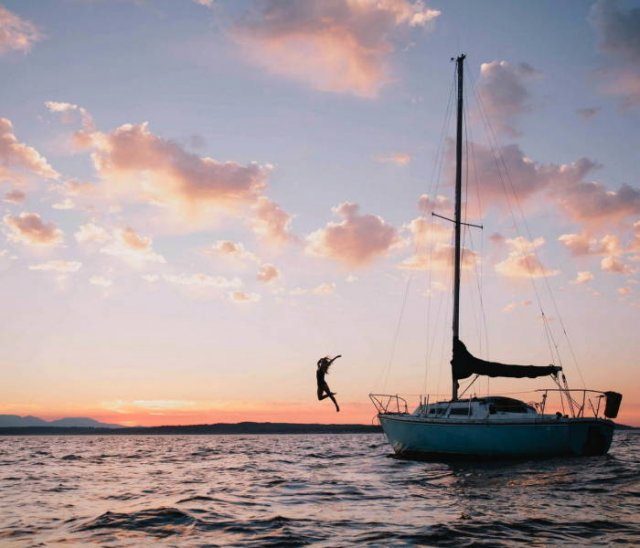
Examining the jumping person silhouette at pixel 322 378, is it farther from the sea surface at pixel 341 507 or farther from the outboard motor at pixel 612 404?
the outboard motor at pixel 612 404

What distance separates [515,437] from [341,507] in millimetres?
12609

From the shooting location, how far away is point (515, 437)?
990 inches

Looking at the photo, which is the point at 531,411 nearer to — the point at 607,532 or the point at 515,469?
the point at 515,469

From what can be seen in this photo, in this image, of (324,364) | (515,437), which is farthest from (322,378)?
(515,437)

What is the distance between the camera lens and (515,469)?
2322cm

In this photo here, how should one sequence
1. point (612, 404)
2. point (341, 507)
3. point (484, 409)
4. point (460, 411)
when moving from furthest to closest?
point (460, 411) → point (612, 404) → point (484, 409) → point (341, 507)

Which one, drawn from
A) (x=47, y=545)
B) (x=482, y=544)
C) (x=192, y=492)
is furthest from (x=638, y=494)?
(x=47, y=545)

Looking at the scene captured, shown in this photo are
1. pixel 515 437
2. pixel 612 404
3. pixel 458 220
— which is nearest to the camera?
pixel 515 437

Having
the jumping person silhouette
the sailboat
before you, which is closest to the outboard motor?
the sailboat

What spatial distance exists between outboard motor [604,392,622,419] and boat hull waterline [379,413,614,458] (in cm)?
45

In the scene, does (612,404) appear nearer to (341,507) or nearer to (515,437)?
(515,437)

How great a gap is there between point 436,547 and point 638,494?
384 inches

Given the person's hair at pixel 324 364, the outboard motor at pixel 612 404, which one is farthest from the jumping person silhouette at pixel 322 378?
the outboard motor at pixel 612 404

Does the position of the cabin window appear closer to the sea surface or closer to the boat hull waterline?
the boat hull waterline
